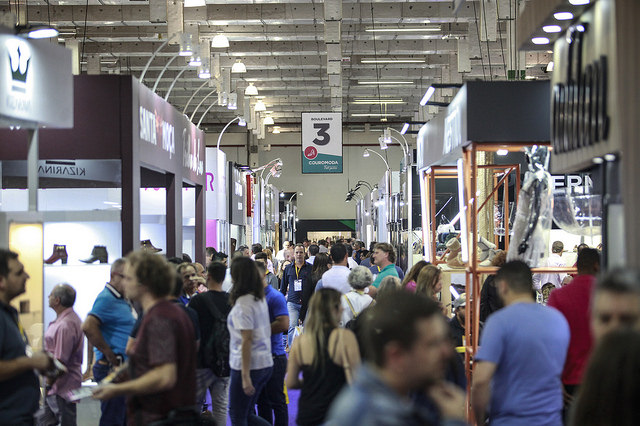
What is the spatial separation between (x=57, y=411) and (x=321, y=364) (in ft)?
7.33

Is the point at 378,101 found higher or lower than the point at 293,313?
higher

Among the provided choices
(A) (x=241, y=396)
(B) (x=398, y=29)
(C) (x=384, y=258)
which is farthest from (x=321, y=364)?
(B) (x=398, y=29)

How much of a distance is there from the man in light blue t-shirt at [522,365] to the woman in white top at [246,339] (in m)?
1.88

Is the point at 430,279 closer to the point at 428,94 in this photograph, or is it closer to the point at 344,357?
the point at 344,357

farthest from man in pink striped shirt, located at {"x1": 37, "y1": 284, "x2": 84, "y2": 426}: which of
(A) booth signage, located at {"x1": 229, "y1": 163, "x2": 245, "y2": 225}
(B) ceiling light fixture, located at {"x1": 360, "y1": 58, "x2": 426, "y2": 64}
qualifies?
(B) ceiling light fixture, located at {"x1": 360, "y1": 58, "x2": 426, "y2": 64}

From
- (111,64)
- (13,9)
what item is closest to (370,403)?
(13,9)

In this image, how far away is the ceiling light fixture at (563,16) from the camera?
4307 mm

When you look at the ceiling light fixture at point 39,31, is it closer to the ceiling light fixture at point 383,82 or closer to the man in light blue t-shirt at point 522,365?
the man in light blue t-shirt at point 522,365

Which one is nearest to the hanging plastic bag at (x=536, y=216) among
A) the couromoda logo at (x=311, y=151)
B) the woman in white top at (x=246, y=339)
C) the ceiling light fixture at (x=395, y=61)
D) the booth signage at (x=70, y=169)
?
the woman in white top at (x=246, y=339)

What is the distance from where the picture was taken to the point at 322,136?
20.0m

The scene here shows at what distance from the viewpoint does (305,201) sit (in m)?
43.0

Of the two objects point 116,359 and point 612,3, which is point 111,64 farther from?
point 612,3

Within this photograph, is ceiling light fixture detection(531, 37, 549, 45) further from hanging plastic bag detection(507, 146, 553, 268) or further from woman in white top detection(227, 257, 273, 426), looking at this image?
woman in white top detection(227, 257, 273, 426)

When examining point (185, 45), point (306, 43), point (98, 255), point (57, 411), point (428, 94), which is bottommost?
point (57, 411)
